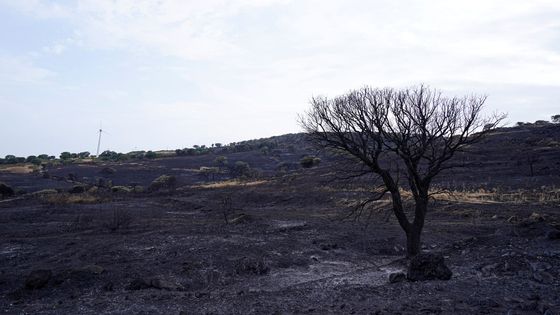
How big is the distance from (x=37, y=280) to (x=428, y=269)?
10886 millimetres

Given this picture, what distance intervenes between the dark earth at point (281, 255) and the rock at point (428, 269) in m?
0.28

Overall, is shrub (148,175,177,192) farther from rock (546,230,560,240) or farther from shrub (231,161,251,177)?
rock (546,230,560,240)

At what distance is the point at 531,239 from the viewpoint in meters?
15.9

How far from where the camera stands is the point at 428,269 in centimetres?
1220

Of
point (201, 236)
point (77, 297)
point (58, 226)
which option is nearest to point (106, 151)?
point (58, 226)

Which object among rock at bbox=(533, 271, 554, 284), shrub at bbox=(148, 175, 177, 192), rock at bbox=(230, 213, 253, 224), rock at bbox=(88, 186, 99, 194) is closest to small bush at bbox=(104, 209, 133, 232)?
rock at bbox=(230, 213, 253, 224)

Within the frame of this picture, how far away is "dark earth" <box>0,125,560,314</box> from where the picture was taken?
10.6 m

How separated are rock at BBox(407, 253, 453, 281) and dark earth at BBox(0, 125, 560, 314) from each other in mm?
285

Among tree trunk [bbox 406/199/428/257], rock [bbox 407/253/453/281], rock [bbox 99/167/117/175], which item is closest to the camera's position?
rock [bbox 407/253/453/281]

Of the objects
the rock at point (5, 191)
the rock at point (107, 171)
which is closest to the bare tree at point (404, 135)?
the rock at point (5, 191)

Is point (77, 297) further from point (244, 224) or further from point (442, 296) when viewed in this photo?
point (244, 224)

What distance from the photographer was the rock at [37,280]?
13.3 metres

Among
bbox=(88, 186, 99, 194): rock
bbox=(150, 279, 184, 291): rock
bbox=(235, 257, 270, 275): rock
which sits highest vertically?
bbox=(88, 186, 99, 194): rock

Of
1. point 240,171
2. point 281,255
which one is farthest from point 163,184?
point 281,255
